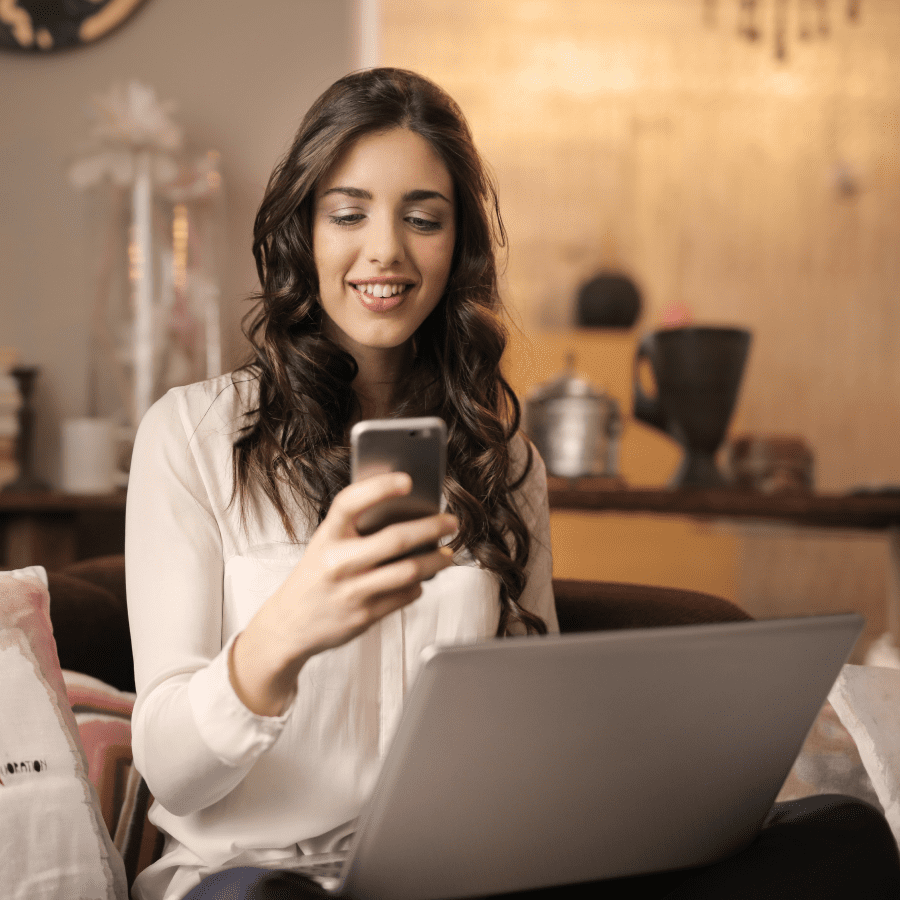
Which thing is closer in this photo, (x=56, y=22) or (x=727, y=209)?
(x=56, y=22)

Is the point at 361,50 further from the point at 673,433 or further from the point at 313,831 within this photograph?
the point at 313,831

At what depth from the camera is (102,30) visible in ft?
8.48

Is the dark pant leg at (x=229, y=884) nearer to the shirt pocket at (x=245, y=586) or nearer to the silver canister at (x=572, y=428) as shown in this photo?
the shirt pocket at (x=245, y=586)

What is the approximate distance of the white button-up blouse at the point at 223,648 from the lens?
84cm

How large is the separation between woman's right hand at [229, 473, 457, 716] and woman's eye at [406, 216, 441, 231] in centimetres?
48

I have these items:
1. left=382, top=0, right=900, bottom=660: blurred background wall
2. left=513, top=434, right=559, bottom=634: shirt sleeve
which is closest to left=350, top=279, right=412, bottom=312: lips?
left=513, top=434, right=559, bottom=634: shirt sleeve

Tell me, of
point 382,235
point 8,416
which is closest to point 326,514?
point 382,235

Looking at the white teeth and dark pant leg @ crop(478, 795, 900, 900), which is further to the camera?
the white teeth

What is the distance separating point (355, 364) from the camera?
3.68 ft

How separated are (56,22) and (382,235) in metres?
2.03

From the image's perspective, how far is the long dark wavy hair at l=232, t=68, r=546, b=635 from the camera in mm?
1021

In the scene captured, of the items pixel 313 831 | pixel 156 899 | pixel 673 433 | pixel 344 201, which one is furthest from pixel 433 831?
pixel 673 433

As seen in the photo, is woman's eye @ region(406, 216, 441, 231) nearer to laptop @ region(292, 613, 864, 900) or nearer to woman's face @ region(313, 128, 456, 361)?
woman's face @ region(313, 128, 456, 361)

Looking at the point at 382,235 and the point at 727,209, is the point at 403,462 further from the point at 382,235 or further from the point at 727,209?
the point at 727,209
